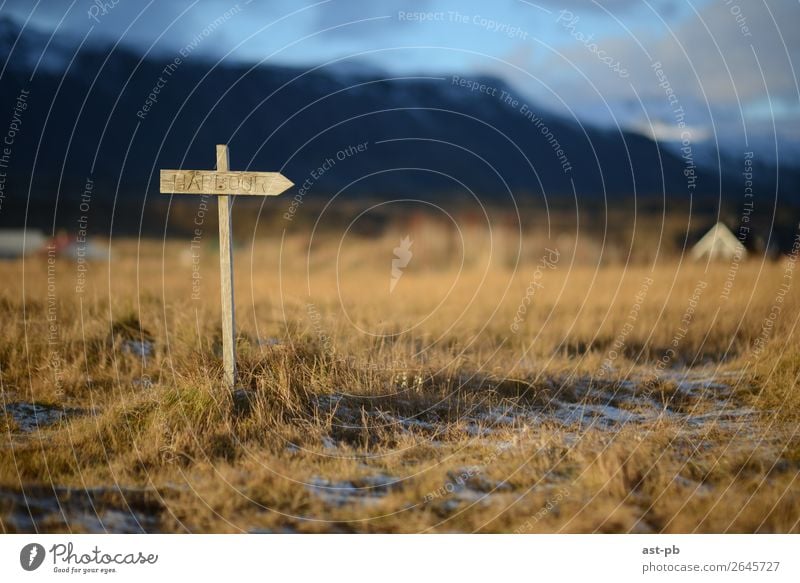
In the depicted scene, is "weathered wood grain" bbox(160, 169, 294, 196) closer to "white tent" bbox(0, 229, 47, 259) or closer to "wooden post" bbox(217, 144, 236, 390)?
"wooden post" bbox(217, 144, 236, 390)

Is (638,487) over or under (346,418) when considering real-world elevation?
under

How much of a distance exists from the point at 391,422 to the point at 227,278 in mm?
1952

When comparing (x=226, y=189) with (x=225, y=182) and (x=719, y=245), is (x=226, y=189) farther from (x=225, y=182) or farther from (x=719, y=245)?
(x=719, y=245)

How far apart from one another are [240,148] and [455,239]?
31300 millimetres

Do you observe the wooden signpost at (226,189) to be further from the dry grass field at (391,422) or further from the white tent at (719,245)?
the white tent at (719,245)

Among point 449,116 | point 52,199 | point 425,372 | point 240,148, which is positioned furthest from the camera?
point 449,116

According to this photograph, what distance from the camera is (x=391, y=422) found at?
18.0 feet

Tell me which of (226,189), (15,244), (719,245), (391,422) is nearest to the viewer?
(226,189)

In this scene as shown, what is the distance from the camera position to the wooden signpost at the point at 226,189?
529 cm

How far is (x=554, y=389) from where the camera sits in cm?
634

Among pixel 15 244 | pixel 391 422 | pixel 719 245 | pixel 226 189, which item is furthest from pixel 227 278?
pixel 15 244

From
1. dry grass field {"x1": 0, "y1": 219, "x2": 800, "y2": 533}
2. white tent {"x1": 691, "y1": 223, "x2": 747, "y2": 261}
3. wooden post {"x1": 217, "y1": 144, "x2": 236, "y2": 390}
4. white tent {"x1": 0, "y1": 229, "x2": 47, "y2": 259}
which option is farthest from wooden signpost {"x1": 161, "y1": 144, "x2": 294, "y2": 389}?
white tent {"x1": 0, "y1": 229, "x2": 47, "y2": 259}
